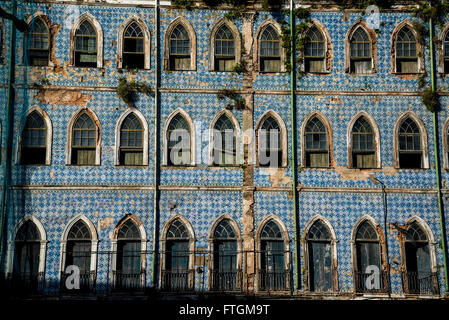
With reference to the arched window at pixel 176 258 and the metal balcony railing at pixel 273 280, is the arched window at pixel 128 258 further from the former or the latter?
the metal balcony railing at pixel 273 280

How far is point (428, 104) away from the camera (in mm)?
20156

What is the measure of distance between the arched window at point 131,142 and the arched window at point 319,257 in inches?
241

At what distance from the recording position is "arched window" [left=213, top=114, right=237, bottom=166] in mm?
19953

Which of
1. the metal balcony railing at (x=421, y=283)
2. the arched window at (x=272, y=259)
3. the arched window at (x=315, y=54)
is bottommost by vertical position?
the metal balcony railing at (x=421, y=283)

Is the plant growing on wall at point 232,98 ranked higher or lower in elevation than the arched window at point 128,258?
higher

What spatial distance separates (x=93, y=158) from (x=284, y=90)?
265 inches

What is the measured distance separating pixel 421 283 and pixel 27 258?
12.5 meters

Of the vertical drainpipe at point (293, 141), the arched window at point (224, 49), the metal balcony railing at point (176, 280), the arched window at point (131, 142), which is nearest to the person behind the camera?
the metal balcony railing at point (176, 280)

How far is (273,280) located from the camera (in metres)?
19.1

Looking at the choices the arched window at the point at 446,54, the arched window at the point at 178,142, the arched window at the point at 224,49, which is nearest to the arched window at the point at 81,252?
the arched window at the point at 178,142

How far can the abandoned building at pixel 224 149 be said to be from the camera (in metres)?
19.1

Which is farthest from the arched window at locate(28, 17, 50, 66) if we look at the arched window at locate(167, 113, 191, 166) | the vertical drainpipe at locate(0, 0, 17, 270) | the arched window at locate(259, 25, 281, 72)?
the arched window at locate(259, 25, 281, 72)

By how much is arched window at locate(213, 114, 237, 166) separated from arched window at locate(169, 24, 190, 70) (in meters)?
2.28
